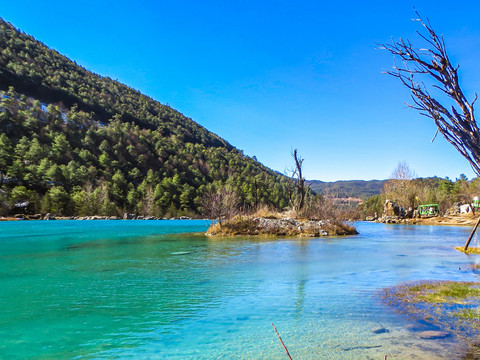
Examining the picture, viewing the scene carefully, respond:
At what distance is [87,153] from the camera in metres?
88.6

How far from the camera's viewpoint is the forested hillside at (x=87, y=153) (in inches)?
2731

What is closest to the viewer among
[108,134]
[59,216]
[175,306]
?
[175,306]

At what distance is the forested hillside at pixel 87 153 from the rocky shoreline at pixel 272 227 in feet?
94.0

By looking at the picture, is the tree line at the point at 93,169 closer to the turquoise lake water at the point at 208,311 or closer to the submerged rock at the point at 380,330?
the turquoise lake water at the point at 208,311

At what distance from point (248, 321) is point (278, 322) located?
0.51 meters

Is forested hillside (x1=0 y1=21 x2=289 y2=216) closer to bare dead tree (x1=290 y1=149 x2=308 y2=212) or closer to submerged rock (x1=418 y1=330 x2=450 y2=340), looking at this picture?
bare dead tree (x1=290 y1=149 x2=308 y2=212)

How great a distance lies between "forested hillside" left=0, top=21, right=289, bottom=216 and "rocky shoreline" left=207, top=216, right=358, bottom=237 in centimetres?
2864

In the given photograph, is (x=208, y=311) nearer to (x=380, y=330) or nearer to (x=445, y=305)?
(x=380, y=330)

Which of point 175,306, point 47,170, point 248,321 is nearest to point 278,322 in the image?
point 248,321

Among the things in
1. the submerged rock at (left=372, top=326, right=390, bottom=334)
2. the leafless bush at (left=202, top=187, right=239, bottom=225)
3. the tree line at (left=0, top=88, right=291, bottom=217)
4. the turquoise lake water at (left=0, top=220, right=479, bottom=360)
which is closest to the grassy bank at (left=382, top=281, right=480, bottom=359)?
the turquoise lake water at (left=0, top=220, right=479, bottom=360)

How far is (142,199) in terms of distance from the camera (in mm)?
87625

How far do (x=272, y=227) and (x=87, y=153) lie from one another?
80108mm

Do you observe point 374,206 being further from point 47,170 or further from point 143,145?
point 47,170

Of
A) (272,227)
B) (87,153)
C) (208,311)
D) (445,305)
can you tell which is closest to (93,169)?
(87,153)
